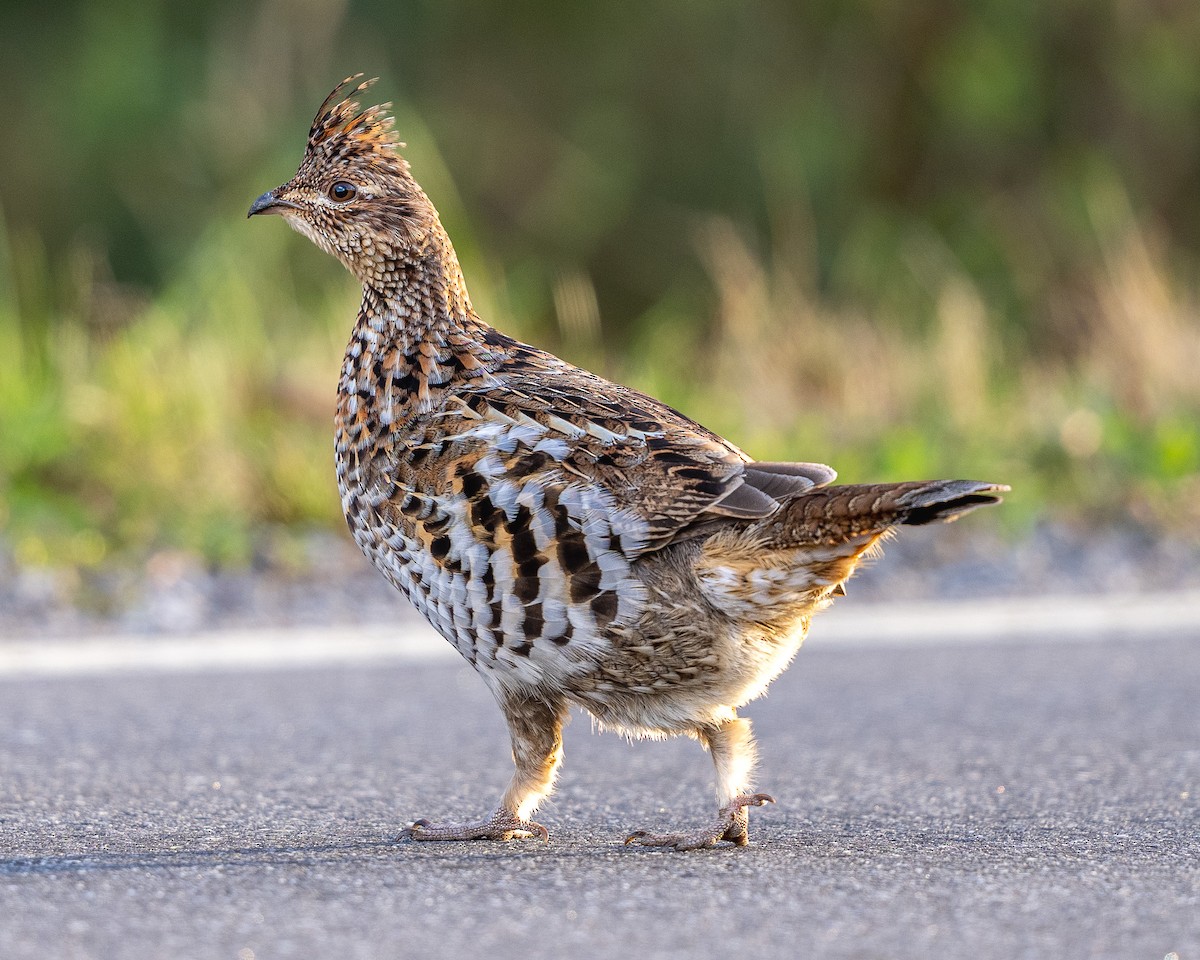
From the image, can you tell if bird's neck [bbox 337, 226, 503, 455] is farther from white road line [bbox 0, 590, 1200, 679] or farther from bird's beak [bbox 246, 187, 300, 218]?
white road line [bbox 0, 590, 1200, 679]

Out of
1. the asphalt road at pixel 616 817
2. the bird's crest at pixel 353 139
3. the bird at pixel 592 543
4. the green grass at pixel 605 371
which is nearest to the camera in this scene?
the asphalt road at pixel 616 817

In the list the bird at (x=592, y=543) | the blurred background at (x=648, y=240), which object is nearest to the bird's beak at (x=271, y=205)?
the bird at (x=592, y=543)

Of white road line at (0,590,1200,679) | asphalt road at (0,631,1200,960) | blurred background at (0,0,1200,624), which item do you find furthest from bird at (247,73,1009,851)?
blurred background at (0,0,1200,624)

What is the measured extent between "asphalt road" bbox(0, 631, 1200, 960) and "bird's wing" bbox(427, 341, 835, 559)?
744 mm

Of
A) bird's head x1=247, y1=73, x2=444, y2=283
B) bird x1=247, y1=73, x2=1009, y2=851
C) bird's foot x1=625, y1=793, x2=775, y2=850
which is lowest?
bird's foot x1=625, y1=793, x2=775, y2=850

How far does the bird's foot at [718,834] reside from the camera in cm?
394

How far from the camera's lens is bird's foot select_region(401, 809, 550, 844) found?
3982mm

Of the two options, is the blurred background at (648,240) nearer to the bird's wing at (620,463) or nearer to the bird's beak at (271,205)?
the bird's beak at (271,205)

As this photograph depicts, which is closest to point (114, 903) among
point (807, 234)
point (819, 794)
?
point (819, 794)

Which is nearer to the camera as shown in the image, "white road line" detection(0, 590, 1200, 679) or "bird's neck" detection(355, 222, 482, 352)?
"bird's neck" detection(355, 222, 482, 352)

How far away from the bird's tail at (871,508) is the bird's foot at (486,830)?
2.94ft

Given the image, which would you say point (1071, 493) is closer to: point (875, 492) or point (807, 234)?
point (875, 492)

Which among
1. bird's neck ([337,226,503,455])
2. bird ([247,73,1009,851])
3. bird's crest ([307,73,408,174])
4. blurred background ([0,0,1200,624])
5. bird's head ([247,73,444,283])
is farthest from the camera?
blurred background ([0,0,1200,624])

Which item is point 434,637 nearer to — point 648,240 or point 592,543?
point 592,543
